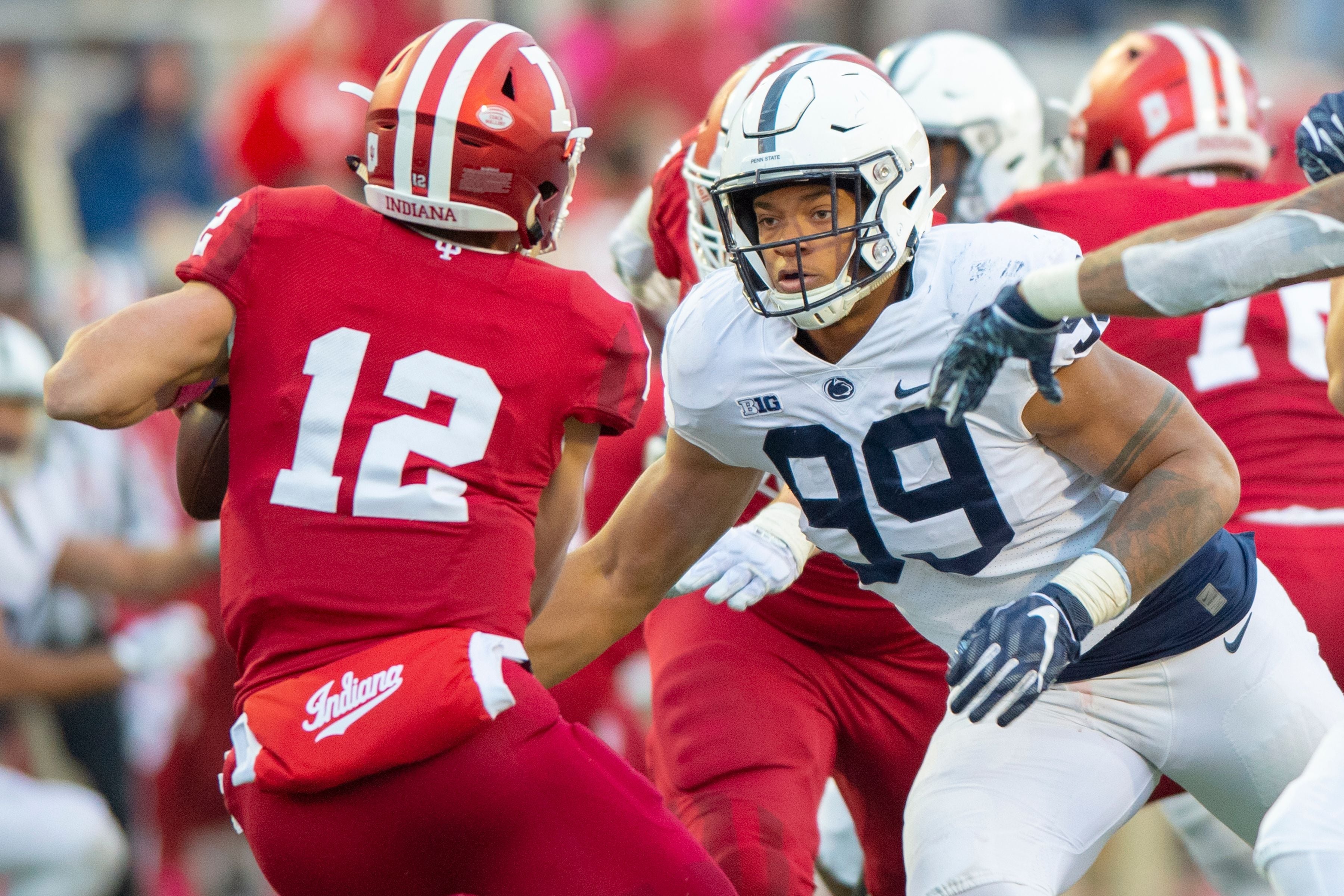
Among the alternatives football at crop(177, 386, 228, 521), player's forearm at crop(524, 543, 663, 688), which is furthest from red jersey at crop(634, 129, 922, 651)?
football at crop(177, 386, 228, 521)

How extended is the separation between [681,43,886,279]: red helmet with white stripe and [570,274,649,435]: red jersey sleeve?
0.71 m

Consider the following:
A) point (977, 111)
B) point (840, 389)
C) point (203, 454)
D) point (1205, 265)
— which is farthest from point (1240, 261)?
→ point (977, 111)

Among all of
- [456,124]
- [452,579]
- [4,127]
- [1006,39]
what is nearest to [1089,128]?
[456,124]

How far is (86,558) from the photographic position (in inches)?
218

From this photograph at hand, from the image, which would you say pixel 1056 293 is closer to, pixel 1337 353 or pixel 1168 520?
pixel 1168 520

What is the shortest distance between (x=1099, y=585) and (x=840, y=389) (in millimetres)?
539

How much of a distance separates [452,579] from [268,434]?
37 cm

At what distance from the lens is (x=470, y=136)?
299cm

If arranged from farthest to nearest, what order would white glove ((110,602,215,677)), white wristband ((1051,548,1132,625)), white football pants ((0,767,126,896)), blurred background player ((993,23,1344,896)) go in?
white glove ((110,602,215,677)) < white football pants ((0,767,126,896)) < blurred background player ((993,23,1344,896)) < white wristband ((1051,548,1132,625))

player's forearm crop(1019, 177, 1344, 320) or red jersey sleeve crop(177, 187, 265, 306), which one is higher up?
player's forearm crop(1019, 177, 1344, 320)

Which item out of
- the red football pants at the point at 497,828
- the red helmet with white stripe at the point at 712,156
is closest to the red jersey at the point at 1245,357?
the red helmet with white stripe at the point at 712,156

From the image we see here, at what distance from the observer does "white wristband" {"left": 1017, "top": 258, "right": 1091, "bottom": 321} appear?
2.62 meters

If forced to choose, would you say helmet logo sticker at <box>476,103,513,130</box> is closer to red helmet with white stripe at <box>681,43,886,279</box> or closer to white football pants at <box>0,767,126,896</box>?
red helmet with white stripe at <box>681,43,886,279</box>

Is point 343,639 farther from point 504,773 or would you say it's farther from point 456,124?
point 456,124
